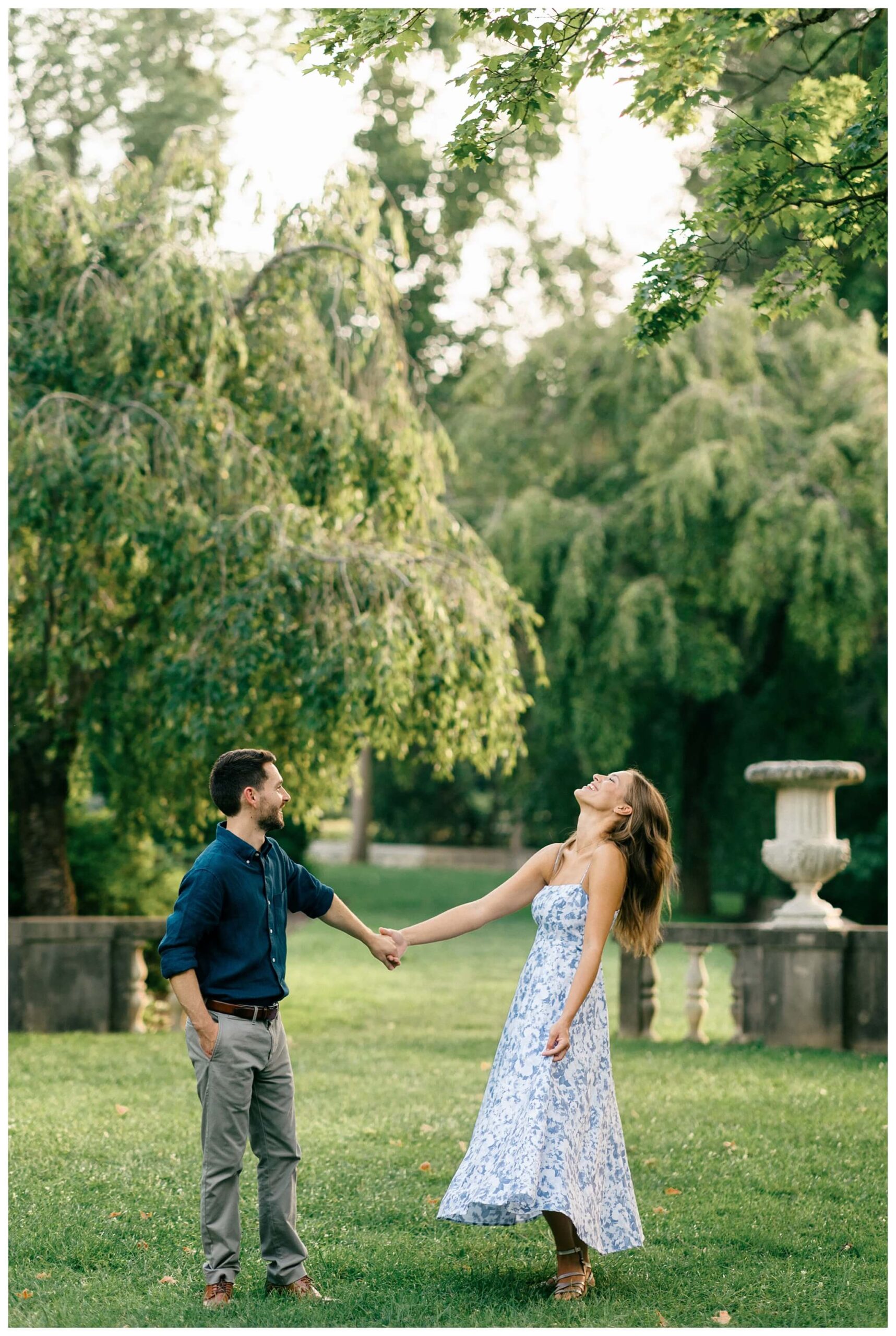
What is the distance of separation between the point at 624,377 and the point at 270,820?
1490cm

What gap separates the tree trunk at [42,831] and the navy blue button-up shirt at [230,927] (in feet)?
21.8

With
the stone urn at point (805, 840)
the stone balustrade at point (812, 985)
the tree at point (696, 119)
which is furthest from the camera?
the stone urn at point (805, 840)

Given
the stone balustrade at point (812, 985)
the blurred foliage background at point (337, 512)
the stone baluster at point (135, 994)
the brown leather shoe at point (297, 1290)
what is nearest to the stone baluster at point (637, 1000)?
the stone balustrade at point (812, 985)

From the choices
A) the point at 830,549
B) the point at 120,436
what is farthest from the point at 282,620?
the point at 830,549

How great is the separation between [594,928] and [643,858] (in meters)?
0.38

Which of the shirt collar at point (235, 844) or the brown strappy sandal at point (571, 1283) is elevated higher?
the shirt collar at point (235, 844)

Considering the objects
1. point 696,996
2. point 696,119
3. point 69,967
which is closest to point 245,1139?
point 696,119

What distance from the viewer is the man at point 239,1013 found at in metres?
4.19

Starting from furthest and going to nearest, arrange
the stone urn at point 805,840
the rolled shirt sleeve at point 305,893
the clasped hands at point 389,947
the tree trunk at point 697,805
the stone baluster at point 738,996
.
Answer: the tree trunk at point 697,805, the stone baluster at point 738,996, the stone urn at point 805,840, the clasped hands at point 389,947, the rolled shirt sleeve at point 305,893

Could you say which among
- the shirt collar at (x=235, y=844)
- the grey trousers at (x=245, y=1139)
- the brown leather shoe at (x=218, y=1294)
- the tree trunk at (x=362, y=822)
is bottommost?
the tree trunk at (x=362, y=822)

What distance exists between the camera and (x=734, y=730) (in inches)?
796

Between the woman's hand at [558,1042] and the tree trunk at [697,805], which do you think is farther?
the tree trunk at [697,805]

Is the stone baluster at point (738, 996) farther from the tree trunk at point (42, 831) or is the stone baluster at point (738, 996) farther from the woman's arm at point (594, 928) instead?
the woman's arm at point (594, 928)

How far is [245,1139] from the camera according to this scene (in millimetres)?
4281
